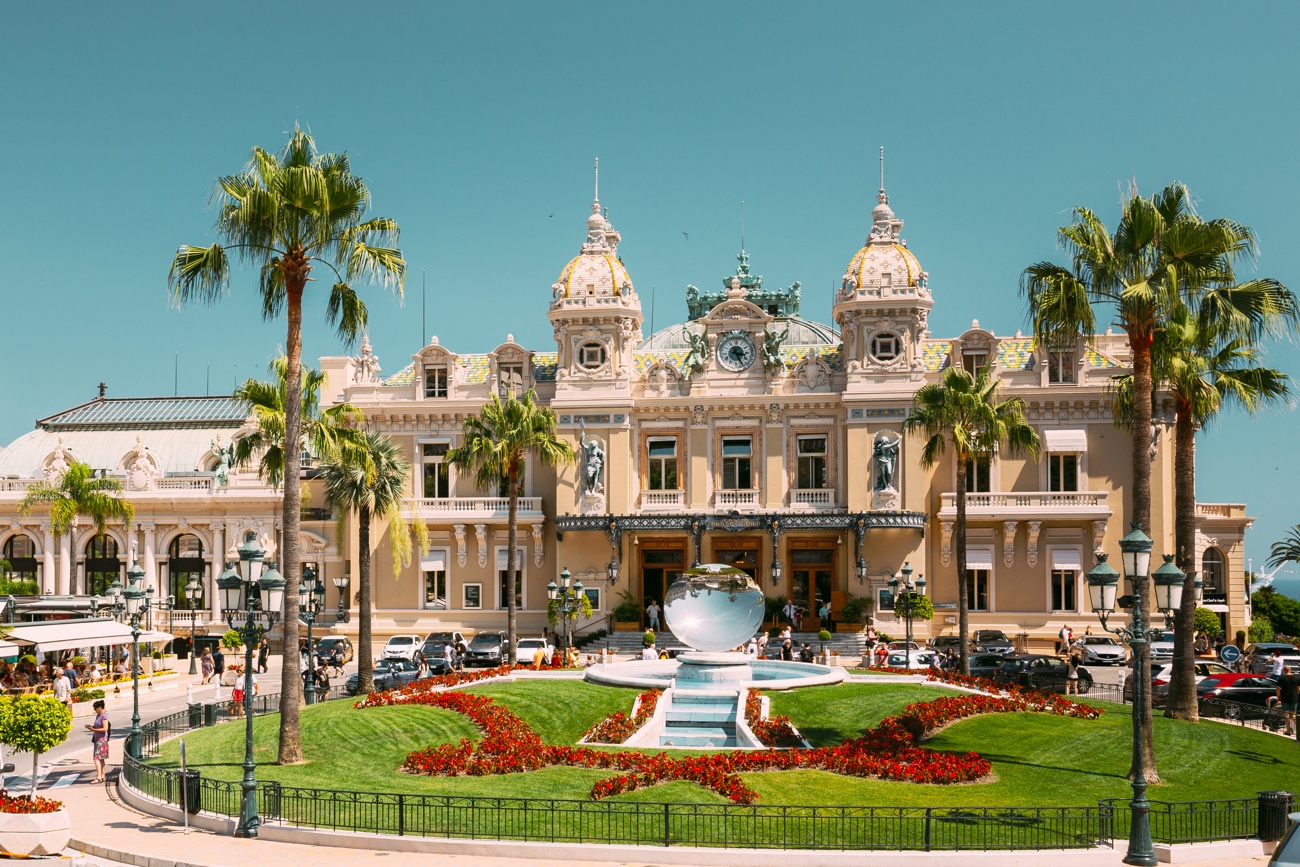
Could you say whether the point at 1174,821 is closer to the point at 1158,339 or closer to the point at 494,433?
the point at 1158,339

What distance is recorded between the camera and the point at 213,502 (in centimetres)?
6381

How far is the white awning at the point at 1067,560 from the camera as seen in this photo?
57250mm

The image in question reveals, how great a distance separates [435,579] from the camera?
6184cm

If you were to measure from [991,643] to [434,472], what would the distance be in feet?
87.0

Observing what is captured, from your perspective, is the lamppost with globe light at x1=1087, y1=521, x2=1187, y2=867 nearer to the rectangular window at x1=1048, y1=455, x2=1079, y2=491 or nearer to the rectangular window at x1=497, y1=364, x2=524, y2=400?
the rectangular window at x1=1048, y1=455, x2=1079, y2=491

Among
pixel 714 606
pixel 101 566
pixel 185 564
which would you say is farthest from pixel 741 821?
pixel 101 566

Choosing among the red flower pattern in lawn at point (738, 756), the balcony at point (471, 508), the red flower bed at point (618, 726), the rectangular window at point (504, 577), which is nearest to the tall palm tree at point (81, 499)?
the balcony at point (471, 508)

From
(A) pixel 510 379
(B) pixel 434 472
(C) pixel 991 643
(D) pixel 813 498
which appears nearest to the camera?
(C) pixel 991 643

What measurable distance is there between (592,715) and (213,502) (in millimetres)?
37046

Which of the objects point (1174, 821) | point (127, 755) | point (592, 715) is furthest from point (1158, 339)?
point (127, 755)

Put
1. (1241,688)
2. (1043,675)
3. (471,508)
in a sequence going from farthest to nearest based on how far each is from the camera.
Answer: (471,508), (1043,675), (1241,688)

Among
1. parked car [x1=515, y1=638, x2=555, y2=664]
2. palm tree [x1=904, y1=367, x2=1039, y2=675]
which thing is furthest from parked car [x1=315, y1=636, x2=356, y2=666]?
palm tree [x1=904, y1=367, x2=1039, y2=675]

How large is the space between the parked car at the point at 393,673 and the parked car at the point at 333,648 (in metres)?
7.57

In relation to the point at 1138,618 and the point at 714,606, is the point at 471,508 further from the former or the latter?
Result: the point at 1138,618
